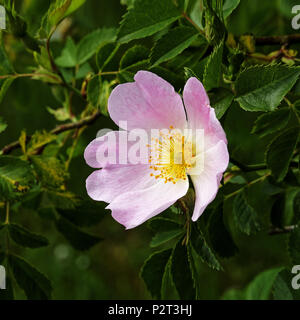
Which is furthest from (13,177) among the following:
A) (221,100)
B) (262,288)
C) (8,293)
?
(262,288)

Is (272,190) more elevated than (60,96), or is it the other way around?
(60,96)

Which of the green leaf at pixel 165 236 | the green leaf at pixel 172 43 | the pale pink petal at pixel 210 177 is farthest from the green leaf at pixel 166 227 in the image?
the green leaf at pixel 172 43

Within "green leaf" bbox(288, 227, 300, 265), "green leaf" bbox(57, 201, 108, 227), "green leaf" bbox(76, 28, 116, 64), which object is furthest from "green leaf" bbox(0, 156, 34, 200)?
"green leaf" bbox(288, 227, 300, 265)

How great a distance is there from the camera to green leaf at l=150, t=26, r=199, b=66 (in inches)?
38.3

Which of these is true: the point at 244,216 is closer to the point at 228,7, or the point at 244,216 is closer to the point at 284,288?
the point at 284,288

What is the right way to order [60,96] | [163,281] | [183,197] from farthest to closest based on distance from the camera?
[60,96] < [163,281] < [183,197]

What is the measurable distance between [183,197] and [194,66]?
0.26 meters

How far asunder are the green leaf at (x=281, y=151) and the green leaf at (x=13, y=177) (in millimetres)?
462

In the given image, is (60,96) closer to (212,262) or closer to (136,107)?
(136,107)

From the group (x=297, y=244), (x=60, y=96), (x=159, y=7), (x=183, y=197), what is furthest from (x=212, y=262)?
(x=60, y=96)

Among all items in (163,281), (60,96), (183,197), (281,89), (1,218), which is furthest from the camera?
(60,96)

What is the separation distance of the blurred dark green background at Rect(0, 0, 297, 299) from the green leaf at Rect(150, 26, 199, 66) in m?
0.28

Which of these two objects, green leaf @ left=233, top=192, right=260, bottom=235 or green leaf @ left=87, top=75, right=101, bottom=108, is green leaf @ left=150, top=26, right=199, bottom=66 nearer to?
green leaf @ left=87, top=75, right=101, bottom=108

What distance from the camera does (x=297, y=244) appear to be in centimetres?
104
